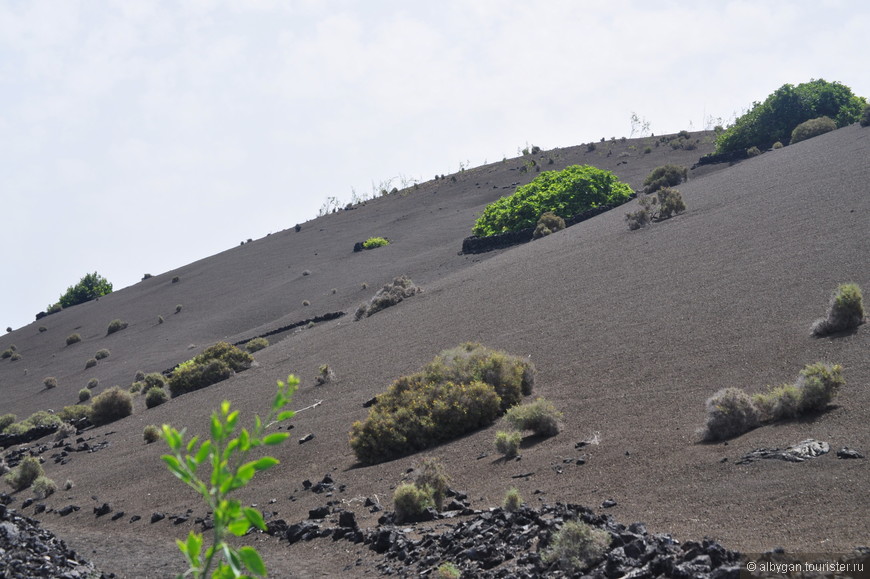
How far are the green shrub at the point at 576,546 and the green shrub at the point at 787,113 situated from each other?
47577 mm

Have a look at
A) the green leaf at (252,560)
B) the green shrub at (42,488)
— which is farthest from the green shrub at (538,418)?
the green shrub at (42,488)

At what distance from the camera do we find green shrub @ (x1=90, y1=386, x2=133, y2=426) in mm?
28344

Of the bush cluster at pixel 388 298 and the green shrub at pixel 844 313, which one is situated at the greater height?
the bush cluster at pixel 388 298

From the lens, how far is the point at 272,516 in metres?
13.1

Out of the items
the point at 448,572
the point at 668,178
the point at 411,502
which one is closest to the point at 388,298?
the point at 668,178

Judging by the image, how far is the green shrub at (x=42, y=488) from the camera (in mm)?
19406

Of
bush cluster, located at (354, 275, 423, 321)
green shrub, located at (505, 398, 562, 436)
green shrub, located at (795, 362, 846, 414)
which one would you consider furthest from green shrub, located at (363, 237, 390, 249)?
green shrub, located at (795, 362, 846, 414)

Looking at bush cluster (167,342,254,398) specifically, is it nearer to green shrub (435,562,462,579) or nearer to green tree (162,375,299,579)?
Answer: green shrub (435,562,462,579)

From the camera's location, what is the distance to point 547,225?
4059cm

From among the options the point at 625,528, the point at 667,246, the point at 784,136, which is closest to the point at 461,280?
the point at 667,246

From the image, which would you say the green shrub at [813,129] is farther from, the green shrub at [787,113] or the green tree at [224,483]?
the green tree at [224,483]

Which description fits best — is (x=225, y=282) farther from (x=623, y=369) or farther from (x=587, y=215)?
(x=623, y=369)

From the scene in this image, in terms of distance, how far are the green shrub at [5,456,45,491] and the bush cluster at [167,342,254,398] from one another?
28.1ft

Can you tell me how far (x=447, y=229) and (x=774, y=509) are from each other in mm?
49892
